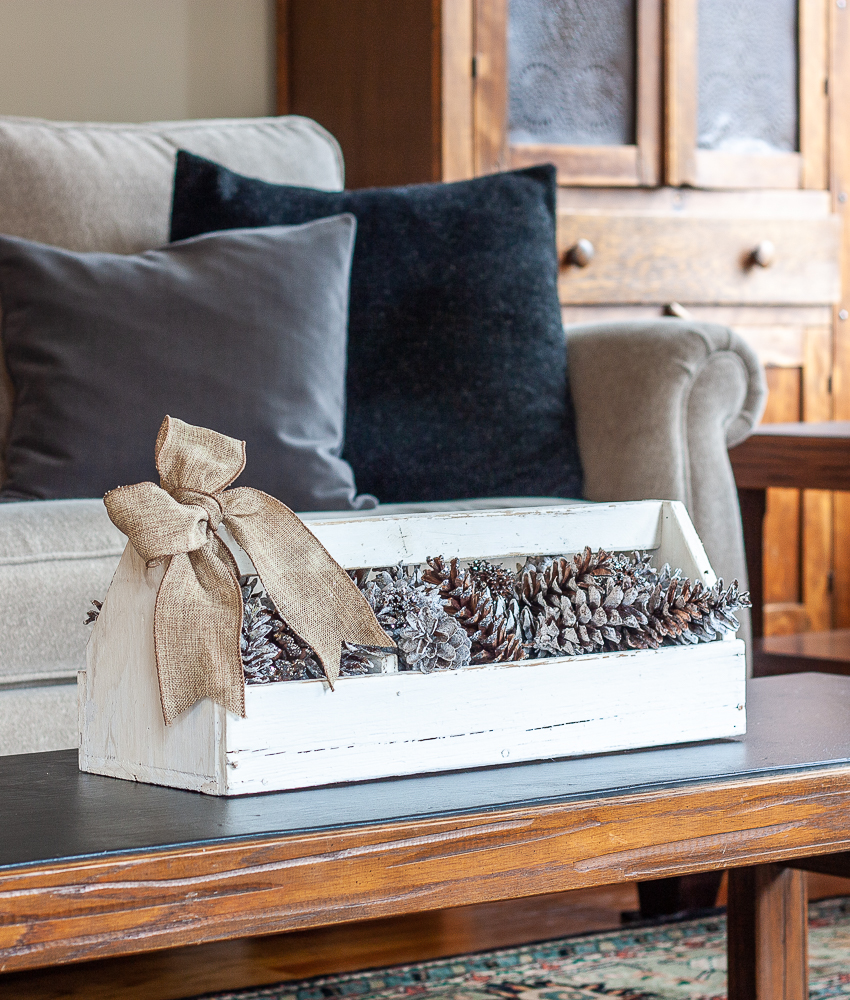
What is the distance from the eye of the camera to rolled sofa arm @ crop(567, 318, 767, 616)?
162cm

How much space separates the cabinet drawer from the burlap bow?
1856 millimetres

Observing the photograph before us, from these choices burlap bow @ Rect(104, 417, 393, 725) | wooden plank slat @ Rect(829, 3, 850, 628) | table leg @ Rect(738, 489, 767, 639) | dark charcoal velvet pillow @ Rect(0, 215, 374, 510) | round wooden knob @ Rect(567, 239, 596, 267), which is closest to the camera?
burlap bow @ Rect(104, 417, 393, 725)

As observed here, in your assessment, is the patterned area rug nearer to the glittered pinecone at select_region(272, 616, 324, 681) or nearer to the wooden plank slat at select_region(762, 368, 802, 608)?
the glittered pinecone at select_region(272, 616, 324, 681)

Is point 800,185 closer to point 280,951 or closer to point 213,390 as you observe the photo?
point 213,390

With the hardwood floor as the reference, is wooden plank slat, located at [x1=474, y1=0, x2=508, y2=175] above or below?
above

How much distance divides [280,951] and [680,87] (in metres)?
1.85

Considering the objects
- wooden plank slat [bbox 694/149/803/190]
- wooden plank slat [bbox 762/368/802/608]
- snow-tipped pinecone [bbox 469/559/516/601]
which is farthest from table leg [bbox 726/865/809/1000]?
wooden plank slat [bbox 694/149/803/190]

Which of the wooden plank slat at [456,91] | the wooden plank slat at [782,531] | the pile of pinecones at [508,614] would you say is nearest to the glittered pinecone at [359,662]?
the pile of pinecones at [508,614]

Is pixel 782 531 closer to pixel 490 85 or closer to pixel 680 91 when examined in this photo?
pixel 680 91

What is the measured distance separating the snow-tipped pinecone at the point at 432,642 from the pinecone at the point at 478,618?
1cm

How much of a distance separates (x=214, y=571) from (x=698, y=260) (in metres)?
2.09

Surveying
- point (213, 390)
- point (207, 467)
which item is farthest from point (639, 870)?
point (213, 390)

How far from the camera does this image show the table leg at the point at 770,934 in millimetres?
1013

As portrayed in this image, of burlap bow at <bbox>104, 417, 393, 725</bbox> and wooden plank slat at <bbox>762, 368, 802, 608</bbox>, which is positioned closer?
burlap bow at <bbox>104, 417, 393, 725</bbox>
